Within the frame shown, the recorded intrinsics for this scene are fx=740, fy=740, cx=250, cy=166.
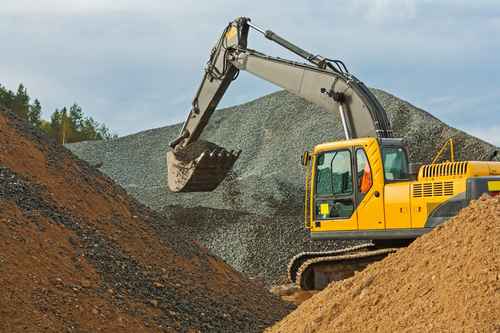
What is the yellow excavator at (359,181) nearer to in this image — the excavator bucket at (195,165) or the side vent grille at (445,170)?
the side vent grille at (445,170)

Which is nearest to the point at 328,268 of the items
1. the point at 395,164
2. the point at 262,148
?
the point at 395,164

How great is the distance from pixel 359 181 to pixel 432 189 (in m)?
1.02

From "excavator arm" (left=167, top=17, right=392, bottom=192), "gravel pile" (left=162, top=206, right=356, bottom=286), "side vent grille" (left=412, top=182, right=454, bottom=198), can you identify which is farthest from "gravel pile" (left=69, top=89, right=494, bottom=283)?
"side vent grille" (left=412, top=182, right=454, bottom=198)

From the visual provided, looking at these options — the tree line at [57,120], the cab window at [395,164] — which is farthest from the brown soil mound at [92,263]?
the tree line at [57,120]

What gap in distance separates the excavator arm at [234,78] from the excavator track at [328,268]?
1947mm

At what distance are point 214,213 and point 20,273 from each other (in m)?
11.5

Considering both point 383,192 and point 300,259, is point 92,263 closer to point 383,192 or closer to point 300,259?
point 383,192

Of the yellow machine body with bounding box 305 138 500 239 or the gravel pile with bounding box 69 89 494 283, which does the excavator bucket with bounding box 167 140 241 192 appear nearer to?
the gravel pile with bounding box 69 89 494 283

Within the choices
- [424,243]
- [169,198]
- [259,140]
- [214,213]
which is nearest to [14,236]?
[424,243]

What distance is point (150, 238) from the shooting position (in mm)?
9992

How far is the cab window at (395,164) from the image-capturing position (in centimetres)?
1004

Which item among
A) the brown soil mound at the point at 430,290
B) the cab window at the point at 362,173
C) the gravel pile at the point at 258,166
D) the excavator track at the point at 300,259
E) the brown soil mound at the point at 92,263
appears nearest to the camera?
the brown soil mound at the point at 430,290

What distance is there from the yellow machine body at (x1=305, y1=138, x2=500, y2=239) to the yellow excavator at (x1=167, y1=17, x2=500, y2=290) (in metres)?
0.01

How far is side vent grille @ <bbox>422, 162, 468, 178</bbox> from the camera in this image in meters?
9.55
